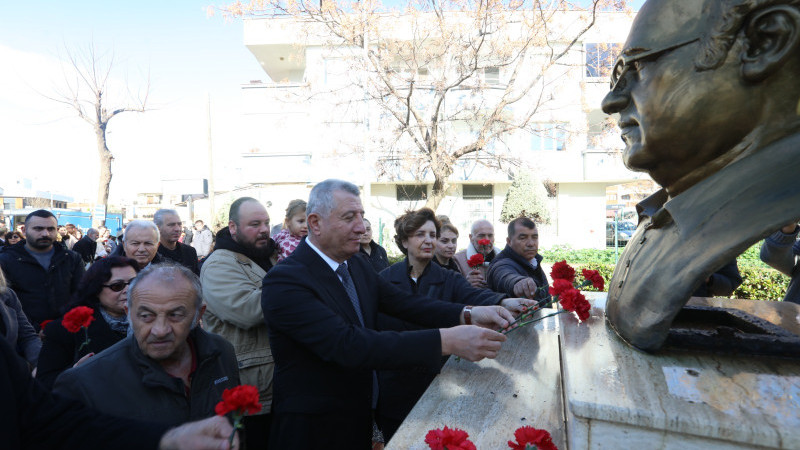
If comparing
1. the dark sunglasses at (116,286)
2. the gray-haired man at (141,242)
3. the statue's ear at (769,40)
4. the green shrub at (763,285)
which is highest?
the statue's ear at (769,40)

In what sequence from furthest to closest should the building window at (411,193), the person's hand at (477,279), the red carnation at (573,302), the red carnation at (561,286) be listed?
the building window at (411,193) < the person's hand at (477,279) < the red carnation at (561,286) < the red carnation at (573,302)

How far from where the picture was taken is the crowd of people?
1865 millimetres

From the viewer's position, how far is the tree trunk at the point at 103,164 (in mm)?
15430

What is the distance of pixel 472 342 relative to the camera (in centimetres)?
183

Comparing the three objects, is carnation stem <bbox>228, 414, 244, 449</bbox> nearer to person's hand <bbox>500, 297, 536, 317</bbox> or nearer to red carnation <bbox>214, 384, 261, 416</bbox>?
red carnation <bbox>214, 384, 261, 416</bbox>

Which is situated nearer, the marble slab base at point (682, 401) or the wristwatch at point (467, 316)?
the marble slab base at point (682, 401)

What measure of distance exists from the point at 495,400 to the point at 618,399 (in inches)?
26.6

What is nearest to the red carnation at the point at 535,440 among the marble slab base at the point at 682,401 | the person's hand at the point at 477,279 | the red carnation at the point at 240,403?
the marble slab base at the point at 682,401

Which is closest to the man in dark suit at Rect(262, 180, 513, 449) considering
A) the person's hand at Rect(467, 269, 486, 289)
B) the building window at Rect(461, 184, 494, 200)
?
the person's hand at Rect(467, 269, 486, 289)

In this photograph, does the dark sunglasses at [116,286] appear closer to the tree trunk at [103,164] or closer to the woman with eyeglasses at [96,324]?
the woman with eyeglasses at [96,324]

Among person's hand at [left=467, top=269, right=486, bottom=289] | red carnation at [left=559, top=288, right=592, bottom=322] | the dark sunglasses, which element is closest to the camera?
red carnation at [left=559, top=288, right=592, bottom=322]

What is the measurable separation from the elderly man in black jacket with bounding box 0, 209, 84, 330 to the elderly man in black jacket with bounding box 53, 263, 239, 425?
306 centimetres

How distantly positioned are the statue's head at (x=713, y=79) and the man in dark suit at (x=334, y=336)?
0.95 m

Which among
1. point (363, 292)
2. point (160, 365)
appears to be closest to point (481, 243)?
point (363, 292)
